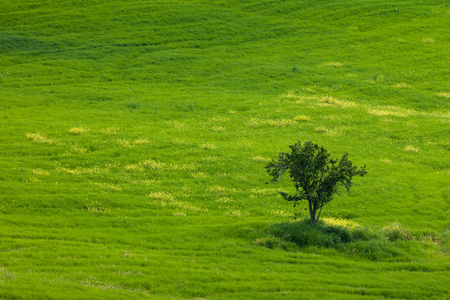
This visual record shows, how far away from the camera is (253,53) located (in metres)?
77.5

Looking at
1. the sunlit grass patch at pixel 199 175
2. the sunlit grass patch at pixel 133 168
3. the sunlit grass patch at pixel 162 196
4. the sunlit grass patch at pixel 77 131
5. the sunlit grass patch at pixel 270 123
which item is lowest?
the sunlit grass patch at pixel 162 196

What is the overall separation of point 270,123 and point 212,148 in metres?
11.7

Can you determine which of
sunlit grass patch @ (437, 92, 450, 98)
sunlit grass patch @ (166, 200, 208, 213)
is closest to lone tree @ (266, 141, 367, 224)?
sunlit grass patch @ (166, 200, 208, 213)

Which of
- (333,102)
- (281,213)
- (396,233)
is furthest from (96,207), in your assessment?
(333,102)

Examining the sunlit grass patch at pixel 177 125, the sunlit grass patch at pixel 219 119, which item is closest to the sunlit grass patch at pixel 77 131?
the sunlit grass patch at pixel 177 125

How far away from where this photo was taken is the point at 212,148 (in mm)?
38656

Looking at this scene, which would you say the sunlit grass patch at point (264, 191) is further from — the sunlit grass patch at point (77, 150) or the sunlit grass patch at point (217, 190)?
the sunlit grass patch at point (77, 150)

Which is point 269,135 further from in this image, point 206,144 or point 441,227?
point 441,227

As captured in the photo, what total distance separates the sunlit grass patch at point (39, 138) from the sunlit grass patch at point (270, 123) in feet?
69.2

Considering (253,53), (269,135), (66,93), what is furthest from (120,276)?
(253,53)

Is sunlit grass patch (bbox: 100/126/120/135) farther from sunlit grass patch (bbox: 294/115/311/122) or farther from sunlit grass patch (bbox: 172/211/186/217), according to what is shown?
sunlit grass patch (bbox: 294/115/311/122)

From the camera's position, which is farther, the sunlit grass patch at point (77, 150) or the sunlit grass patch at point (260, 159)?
the sunlit grass patch at point (260, 159)

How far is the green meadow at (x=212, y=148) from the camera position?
18.4m

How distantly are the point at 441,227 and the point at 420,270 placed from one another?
25.5ft
